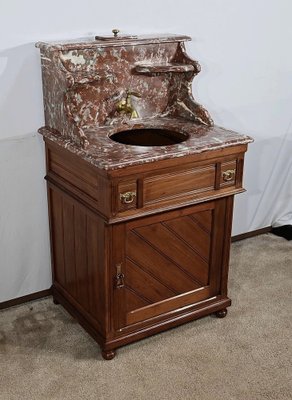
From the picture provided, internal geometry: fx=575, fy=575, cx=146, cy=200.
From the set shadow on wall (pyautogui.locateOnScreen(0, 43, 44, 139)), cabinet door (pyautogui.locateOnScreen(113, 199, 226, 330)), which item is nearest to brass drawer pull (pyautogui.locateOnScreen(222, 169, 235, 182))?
cabinet door (pyautogui.locateOnScreen(113, 199, 226, 330))

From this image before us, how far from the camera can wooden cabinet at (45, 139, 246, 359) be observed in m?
2.09

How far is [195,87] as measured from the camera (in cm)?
276

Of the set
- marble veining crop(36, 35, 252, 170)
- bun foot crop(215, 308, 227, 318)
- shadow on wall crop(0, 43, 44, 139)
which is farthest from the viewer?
bun foot crop(215, 308, 227, 318)

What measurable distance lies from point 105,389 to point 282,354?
733mm

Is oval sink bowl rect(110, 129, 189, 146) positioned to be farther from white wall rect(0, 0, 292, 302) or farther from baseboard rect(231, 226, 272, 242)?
baseboard rect(231, 226, 272, 242)

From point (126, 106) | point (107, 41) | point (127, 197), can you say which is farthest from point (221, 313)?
point (107, 41)

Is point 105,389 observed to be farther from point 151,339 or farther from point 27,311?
point 27,311

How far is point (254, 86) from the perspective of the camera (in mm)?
2969

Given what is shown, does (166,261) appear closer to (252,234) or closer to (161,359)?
(161,359)

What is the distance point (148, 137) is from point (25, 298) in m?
0.94

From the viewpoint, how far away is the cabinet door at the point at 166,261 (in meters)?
2.18

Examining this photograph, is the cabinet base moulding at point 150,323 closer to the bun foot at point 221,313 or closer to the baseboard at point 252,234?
the bun foot at point 221,313

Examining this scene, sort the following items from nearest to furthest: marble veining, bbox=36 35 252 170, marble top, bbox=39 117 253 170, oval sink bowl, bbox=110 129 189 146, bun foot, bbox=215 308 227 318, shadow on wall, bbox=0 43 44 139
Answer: marble top, bbox=39 117 253 170 < marble veining, bbox=36 35 252 170 < shadow on wall, bbox=0 43 44 139 < oval sink bowl, bbox=110 129 189 146 < bun foot, bbox=215 308 227 318

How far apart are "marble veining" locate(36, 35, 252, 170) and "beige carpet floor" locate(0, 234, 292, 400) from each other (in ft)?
2.68
